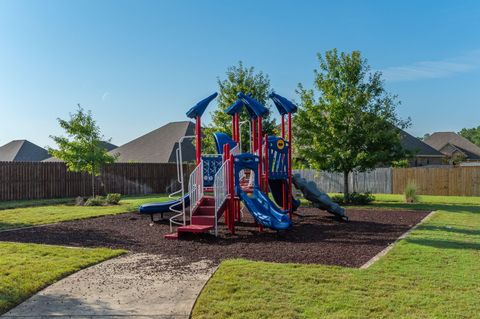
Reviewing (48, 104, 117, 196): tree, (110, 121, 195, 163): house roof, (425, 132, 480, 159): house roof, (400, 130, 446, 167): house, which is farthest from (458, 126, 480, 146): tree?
(48, 104, 117, 196): tree

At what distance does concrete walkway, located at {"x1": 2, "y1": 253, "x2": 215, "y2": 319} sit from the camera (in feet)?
16.6

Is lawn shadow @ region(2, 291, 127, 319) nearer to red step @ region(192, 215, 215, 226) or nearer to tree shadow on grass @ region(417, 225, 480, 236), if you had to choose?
red step @ region(192, 215, 215, 226)

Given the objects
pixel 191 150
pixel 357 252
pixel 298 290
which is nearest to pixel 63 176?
pixel 191 150

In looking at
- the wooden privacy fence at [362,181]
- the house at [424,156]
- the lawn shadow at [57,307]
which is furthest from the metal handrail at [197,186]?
the house at [424,156]

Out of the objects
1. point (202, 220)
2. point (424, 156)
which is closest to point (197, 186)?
point (202, 220)

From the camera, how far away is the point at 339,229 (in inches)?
470

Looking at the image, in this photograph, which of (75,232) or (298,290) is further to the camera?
(75,232)

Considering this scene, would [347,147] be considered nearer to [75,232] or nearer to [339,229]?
[339,229]

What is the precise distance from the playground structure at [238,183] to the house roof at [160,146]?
2373 centimetres

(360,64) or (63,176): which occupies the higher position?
(360,64)

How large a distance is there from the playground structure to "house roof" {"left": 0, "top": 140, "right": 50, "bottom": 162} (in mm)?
35721

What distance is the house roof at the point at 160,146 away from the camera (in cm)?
3756

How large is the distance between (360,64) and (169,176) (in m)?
16.0

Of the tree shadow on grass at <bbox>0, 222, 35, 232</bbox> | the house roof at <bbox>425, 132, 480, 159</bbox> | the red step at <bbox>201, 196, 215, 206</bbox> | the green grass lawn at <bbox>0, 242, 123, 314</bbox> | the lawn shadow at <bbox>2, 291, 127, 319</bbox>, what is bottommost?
the lawn shadow at <bbox>2, 291, 127, 319</bbox>
